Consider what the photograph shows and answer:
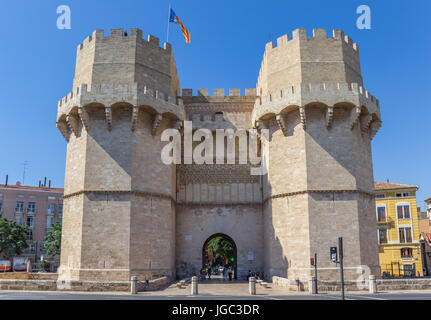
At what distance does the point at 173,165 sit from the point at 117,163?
4917 millimetres

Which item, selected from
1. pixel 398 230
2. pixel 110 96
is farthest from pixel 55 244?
pixel 398 230

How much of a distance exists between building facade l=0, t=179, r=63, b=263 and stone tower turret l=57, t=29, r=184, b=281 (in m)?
38.7

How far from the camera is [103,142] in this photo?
78.4 feet

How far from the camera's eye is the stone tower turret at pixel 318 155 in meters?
22.5

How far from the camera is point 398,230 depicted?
135 ft

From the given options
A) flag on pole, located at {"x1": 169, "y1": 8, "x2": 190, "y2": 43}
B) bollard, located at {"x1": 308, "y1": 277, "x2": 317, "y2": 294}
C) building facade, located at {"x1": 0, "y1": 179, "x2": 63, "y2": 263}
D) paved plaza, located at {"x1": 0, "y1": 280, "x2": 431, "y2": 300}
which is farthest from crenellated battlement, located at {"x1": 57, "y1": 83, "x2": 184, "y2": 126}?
building facade, located at {"x1": 0, "y1": 179, "x2": 63, "y2": 263}

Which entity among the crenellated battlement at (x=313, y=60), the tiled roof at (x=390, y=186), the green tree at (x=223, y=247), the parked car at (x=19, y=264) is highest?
the crenellated battlement at (x=313, y=60)

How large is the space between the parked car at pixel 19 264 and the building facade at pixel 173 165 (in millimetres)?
32237

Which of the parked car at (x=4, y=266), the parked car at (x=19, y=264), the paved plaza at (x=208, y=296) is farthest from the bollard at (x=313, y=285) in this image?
the parked car at (x=19, y=264)

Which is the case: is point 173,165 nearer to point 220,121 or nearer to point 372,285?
point 220,121

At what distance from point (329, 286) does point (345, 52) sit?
47.3 feet

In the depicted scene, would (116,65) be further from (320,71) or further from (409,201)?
(409,201)

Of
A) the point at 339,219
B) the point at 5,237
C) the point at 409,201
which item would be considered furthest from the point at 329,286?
the point at 5,237

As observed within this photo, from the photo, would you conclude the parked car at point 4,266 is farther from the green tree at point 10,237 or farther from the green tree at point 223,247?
the green tree at point 223,247
